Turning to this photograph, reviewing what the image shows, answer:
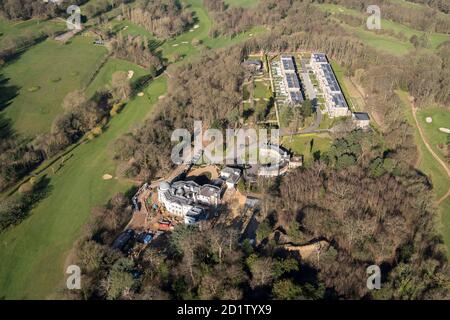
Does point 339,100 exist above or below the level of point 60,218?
above

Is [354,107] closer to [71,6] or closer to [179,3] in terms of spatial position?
[179,3]

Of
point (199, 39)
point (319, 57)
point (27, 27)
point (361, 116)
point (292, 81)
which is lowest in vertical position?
point (361, 116)

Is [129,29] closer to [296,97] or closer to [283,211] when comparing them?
[296,97]

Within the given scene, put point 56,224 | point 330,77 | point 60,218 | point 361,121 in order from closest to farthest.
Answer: point 56,224, point 60,218, point 361,121, point 330,77

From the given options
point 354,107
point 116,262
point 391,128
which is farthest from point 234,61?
point 116,262

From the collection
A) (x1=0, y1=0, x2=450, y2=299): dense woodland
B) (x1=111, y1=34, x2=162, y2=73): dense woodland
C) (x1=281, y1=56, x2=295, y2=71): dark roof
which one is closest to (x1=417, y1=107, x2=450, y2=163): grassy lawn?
(x1=0, y1=0, x2=450, y2=299): dense woodland

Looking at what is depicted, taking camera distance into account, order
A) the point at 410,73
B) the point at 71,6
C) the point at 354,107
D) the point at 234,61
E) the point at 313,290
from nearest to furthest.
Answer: the point at 313,290 < the point at 354,107 < the point at 410,73 < the point at 234,61 < the point at 71,6

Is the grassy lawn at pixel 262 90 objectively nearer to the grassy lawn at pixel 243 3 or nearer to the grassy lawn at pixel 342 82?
the grassy lawn at pixel 342 82

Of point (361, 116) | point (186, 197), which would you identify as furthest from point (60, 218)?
point (361, 116)
